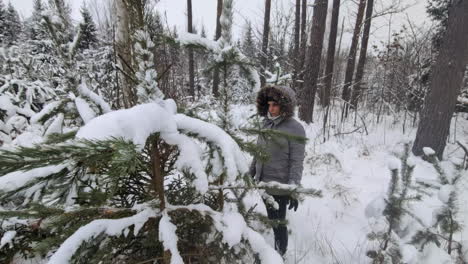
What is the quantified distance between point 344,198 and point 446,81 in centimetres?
329

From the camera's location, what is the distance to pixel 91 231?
895 mm

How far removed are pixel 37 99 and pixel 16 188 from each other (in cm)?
312

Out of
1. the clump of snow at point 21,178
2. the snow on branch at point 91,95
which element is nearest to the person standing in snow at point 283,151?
the snow on branch at point 91,95

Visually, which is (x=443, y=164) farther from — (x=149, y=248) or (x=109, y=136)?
(x=109, y=136)

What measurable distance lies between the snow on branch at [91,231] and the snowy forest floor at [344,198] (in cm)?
78

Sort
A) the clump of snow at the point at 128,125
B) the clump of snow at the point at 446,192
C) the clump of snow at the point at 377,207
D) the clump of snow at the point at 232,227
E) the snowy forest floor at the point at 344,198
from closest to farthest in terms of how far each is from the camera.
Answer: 1. the clump of snow at the point at 128,125
2. the clump of snow at the point at 232,227
3. the clump of snow at the point at 446,192
4. the clump of snow at the point at 377,207
5. the snowy forest floor at the point at 344,198

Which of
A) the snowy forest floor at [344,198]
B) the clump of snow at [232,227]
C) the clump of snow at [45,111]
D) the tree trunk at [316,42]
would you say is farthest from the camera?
the tree trunk at [316,42]

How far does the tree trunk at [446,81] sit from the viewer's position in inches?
186

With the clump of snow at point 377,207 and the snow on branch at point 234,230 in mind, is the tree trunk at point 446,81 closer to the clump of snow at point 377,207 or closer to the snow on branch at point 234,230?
the clump of snow at point 377,207

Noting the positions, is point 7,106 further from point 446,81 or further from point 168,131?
point 446,81

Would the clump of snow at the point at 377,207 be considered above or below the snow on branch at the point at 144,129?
below

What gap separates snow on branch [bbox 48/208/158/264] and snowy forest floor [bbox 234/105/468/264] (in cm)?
78

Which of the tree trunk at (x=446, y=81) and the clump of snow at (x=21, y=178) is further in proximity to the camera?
the tree trunk at (x=446, y=81)

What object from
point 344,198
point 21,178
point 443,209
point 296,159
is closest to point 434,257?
point 443,209
